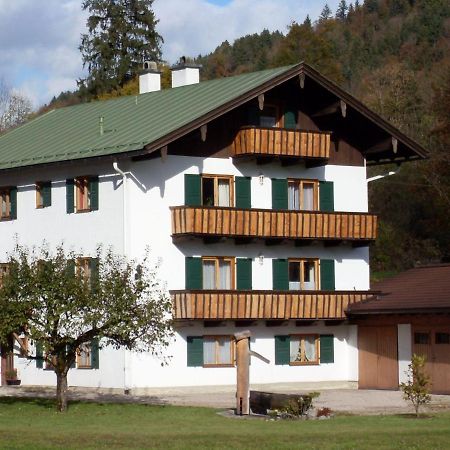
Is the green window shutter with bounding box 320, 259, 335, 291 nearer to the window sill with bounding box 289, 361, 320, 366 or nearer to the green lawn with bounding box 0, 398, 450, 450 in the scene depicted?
the window sill with bounding box 289, 361, 320, 366

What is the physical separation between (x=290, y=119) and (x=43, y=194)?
27.7ft

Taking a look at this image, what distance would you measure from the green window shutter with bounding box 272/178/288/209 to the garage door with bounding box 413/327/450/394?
5997 mm

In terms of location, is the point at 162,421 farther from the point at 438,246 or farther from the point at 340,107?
the point at 438,246

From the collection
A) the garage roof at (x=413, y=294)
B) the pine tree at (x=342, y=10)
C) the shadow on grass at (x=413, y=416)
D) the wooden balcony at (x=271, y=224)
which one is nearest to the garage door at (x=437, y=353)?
the garage roof at (x=413, y=294)

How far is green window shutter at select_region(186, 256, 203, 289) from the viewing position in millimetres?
43438

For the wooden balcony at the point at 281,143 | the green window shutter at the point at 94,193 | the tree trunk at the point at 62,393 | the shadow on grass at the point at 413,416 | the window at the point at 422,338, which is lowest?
the shadow on grass at the point at 413,416

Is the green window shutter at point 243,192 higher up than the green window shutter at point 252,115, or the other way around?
the green window shutter at point 252,115

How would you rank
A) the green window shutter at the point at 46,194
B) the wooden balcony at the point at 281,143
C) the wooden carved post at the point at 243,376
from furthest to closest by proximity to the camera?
the green window shutter at the point at 46,194 → the wooden balcony at the point at 281,143 → the wooden carved post at the point at 243,376

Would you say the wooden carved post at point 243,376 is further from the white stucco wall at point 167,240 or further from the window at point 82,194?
the window at point 82,194

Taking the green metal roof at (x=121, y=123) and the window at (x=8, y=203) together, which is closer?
the green metal roof at (x=121, y=123)

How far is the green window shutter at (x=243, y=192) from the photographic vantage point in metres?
44.7

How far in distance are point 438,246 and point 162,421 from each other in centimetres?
4198

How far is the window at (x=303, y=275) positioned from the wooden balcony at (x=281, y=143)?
140 inches

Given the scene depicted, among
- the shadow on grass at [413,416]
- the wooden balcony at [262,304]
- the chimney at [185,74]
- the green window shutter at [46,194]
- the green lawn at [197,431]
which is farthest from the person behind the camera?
the chimney at [185,74]
